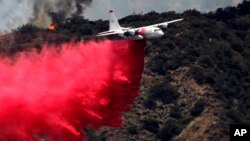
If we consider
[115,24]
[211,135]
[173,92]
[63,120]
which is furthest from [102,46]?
[173,92]

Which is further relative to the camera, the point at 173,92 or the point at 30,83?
the point at 173,92

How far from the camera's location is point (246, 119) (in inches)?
7436

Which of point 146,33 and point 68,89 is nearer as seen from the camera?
point 146,33

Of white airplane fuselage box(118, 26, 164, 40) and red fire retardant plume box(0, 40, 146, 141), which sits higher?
white airplane fuselage box(118, 26, 164, 40)

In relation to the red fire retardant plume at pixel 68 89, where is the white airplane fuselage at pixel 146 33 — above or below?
above

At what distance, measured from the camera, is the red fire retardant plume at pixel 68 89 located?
112 m

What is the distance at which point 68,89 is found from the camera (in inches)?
4564

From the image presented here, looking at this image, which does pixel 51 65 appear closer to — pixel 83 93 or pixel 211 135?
pixel 83 93

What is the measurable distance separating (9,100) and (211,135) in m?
74.6

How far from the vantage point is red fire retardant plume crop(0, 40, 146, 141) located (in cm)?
11175

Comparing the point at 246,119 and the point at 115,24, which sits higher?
the point at 115,24

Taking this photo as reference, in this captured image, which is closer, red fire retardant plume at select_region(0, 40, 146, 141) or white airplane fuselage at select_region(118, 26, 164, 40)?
white airplane fuselage at select_region(118, 26, 164, 40)

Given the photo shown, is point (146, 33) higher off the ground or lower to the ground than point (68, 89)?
higher

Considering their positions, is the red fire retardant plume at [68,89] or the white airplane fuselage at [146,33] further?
the red fire retardant plume at [68,89]
